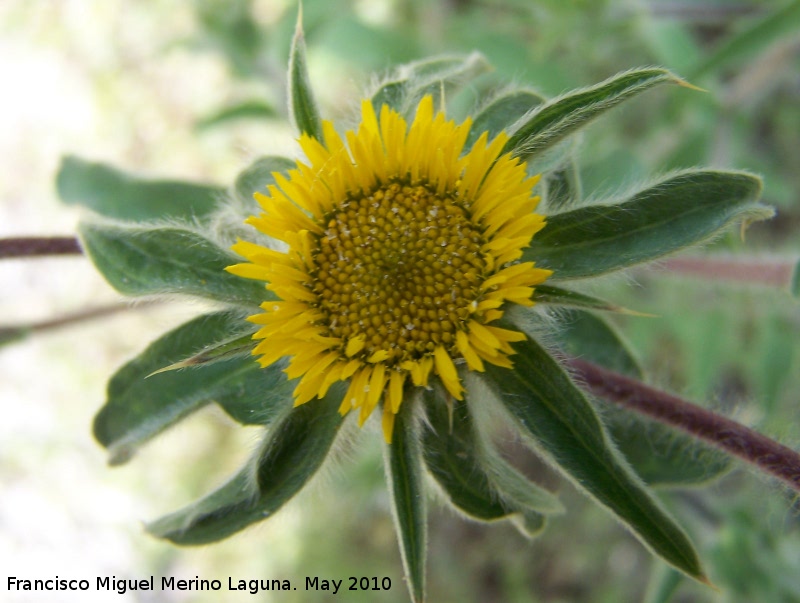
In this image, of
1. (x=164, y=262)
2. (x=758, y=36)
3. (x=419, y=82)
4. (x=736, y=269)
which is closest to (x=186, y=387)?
(x=164, y=262)

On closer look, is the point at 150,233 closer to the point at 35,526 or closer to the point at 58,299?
the point at 58,299

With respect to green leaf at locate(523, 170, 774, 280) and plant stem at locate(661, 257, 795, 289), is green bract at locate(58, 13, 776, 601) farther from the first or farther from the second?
plant stem at locate(661, 257, 795, 289)

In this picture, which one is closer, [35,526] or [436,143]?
[436,143]

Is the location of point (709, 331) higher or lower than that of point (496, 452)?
higher

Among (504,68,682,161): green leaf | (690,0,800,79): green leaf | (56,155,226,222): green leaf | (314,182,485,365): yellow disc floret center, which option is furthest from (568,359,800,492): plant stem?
(690,0,800,79): green leaf

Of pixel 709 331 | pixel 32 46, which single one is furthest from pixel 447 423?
pixel 32 46

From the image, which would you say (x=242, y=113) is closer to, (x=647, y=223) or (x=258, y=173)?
(x=258, y=173)

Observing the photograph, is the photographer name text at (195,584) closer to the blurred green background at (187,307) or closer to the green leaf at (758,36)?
the blurred green background at (187,307)
